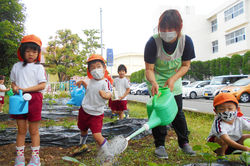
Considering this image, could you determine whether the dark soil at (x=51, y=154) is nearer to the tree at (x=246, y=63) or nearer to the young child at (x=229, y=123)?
the young child at (x=229, y=123)

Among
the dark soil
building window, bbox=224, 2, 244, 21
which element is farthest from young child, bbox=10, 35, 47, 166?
building window, bbox=224, 2, 244, 21

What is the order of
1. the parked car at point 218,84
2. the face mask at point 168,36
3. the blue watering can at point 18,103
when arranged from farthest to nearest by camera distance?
the parked car at point 218,84, the face mask at point 168,36, the blue watering can at point 18,103

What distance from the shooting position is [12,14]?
11422 millimetres

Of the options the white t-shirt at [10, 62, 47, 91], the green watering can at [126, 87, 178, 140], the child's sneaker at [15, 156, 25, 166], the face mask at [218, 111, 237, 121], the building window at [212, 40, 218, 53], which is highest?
the building window at [212, 40, 218, 53]

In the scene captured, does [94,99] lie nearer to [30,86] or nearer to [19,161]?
[30,86]

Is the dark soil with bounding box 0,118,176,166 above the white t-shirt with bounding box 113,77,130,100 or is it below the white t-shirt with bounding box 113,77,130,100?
below

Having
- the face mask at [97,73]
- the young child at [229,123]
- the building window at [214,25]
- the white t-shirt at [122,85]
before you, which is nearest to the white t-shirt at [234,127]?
the young child at [229,123]

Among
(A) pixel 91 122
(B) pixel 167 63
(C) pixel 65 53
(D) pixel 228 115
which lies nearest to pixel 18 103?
(A) pixel 91 122

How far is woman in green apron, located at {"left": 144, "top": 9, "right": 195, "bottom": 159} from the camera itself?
1.97m

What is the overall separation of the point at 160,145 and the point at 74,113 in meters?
3.54

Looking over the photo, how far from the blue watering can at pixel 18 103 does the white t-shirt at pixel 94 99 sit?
0.66m

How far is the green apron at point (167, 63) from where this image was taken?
6.92ft

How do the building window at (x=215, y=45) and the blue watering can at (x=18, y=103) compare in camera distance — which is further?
the building window at (x=215, y=45)

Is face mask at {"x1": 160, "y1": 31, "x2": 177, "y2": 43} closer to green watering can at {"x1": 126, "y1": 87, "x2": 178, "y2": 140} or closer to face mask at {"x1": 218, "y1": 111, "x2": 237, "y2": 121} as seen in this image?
green watering can at {"x1": 126, "y1": 87, "x2": 178, "y2": 140}
